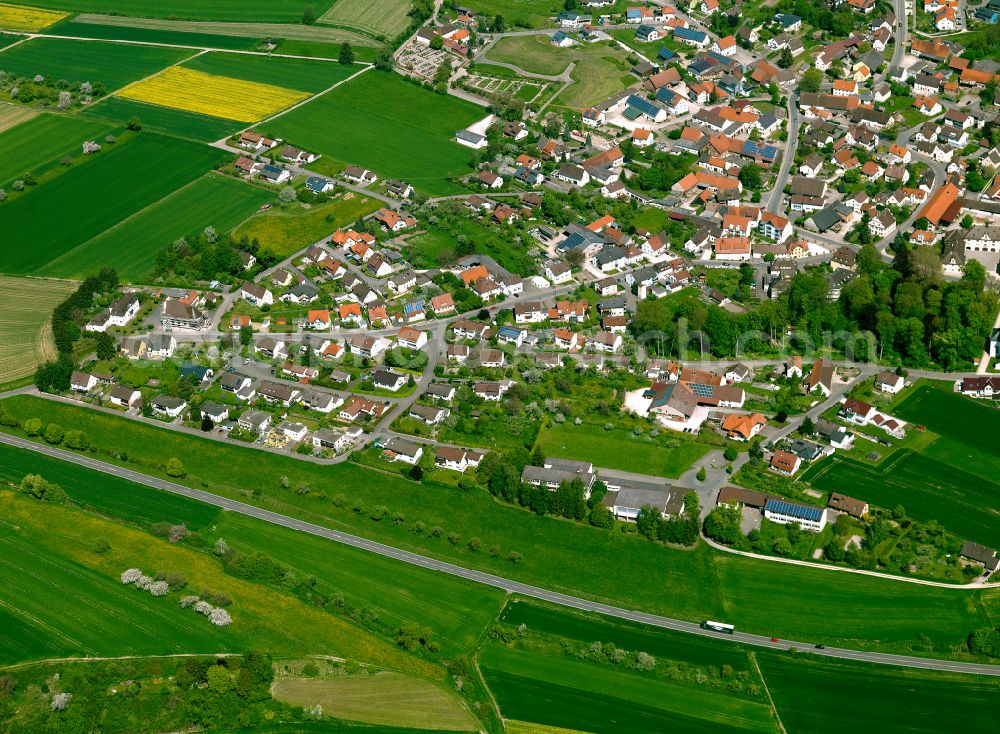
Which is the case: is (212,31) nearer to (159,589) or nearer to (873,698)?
(159,589)

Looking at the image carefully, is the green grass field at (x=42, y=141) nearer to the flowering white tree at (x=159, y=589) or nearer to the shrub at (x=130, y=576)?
the shrub at (x=130, y=576)

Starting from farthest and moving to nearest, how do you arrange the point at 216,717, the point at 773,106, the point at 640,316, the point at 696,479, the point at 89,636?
the point at 773,106 < the point at 640,316 < the point at 696,479 < the point at 89,636 < the point at 216,717

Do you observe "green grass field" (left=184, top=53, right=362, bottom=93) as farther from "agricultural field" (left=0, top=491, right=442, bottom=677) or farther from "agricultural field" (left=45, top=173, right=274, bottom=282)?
"agricultural field" (left=0, top=491, right=442, bottom=677)

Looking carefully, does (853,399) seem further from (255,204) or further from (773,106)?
(255,204)

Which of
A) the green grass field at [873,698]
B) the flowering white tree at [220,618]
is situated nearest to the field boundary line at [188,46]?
the flowering white tree at [220,618]

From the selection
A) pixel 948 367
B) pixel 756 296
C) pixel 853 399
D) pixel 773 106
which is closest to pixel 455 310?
pixel 756 296

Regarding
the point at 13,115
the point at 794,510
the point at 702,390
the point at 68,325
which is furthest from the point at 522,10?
the point at 794,510
